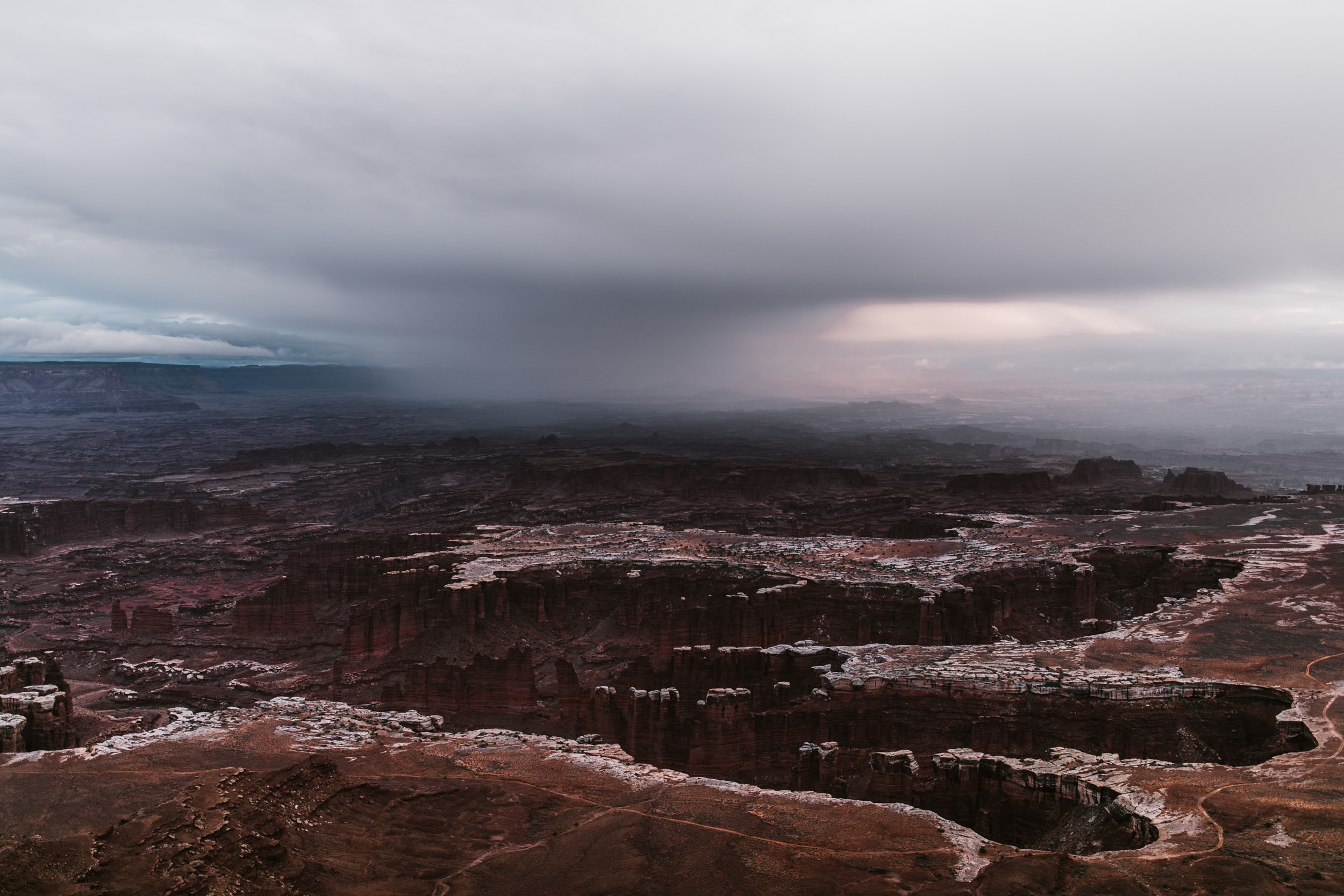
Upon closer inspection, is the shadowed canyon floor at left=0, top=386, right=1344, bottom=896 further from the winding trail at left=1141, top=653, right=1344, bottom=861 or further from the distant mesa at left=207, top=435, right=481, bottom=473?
the distant mesa at left=207, top=435, right=481, bottom=473

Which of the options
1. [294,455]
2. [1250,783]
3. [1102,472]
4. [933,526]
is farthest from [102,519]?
[1102,472]

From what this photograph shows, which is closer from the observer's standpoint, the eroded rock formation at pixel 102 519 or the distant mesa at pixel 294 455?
the eroded rock formation at pixel 102 519

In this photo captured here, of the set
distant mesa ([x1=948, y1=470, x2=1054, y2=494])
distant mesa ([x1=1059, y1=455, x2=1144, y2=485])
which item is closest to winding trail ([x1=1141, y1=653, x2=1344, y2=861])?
distant mesa ([x1=948, y1=470, x2=1054, y2=494])

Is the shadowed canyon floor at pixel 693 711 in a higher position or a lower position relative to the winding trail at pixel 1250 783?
lower

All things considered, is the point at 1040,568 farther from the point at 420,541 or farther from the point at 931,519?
the point at 420,541

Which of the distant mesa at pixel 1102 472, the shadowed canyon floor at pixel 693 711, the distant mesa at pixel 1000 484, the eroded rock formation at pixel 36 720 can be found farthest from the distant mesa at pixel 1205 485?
the eroded rock formation at pixel 36 720

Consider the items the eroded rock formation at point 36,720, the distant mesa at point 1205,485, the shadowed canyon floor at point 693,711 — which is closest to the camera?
the shadowed canyon floor at point 693,711

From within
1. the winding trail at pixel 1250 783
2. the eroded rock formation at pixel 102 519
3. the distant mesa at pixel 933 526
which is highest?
the winding trail at pixel 1250 783

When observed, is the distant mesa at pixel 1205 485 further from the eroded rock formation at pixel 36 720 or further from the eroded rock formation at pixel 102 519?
the eroded rock formation at pixel 36 720
